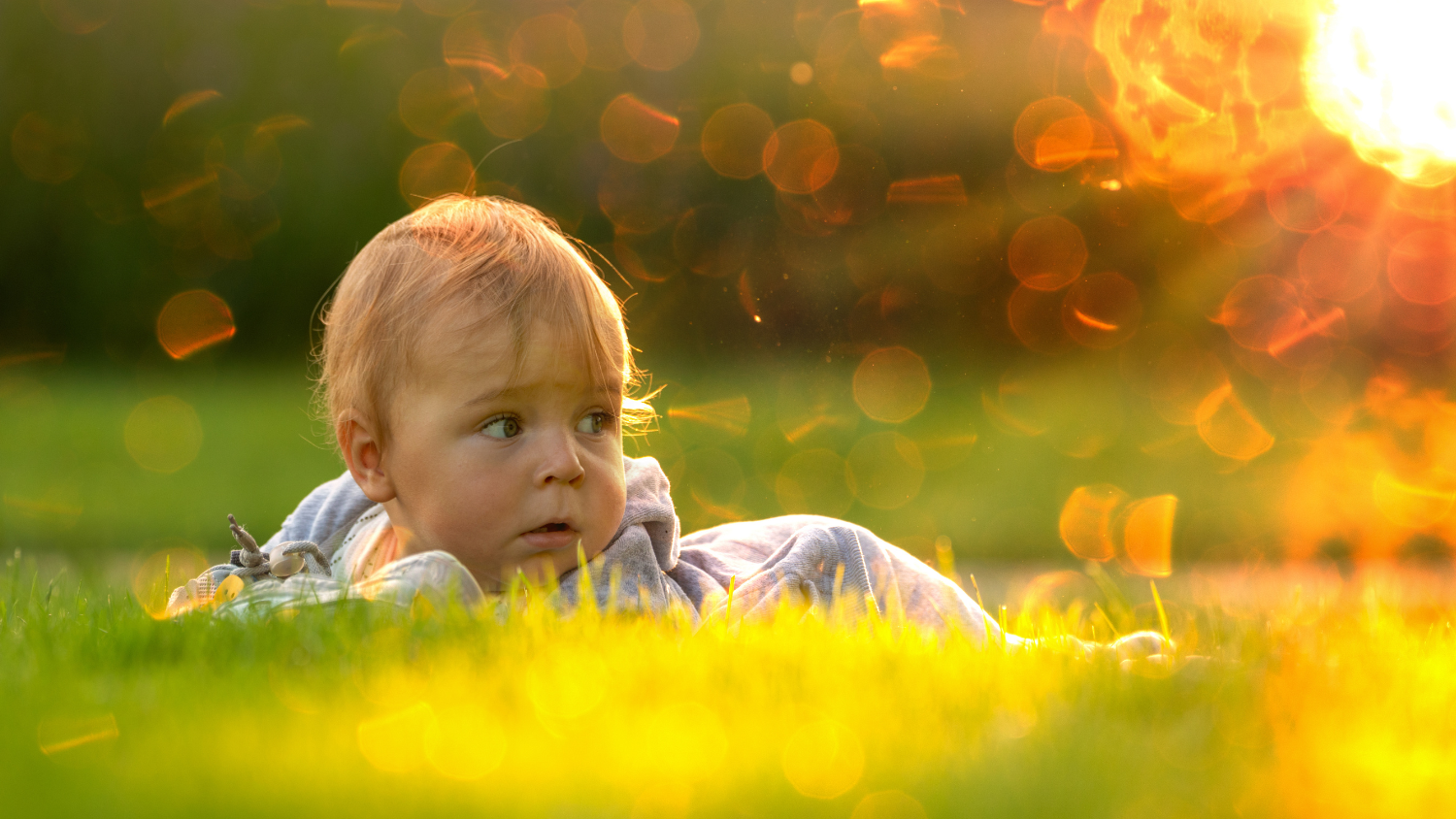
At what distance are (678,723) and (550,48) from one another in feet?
34.8

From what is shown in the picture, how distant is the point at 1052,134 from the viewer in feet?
30.3

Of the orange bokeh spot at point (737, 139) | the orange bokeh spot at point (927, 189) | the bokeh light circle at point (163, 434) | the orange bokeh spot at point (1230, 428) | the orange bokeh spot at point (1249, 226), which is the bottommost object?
the orange bokeh spot at point (1230, 428)

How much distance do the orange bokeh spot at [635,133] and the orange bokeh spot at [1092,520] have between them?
5.77 metres

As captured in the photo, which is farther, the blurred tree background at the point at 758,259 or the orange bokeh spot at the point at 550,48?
the orange bokeh spot at the point at 550,48

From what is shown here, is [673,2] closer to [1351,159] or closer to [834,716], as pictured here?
[1351,159]

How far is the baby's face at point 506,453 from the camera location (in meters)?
2.53

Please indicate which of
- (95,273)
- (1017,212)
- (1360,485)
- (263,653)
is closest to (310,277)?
(95,273)

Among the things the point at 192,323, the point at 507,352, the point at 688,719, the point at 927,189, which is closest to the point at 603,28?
the point at 927,189

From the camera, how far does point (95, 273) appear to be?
12039 mm

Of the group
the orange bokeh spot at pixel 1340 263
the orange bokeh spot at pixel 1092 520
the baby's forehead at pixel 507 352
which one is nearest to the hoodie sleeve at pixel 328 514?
the baby's forehead at pixel 507 352

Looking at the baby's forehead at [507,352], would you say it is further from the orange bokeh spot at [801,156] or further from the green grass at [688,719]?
the orange bokeh spot at [801,156]

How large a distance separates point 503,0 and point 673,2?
5.35ft

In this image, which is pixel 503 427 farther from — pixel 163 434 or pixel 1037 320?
pixel 1037 320

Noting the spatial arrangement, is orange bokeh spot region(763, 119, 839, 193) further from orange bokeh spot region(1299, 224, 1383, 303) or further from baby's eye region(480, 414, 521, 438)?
baby's eye region(480, 414, 521, 438)
